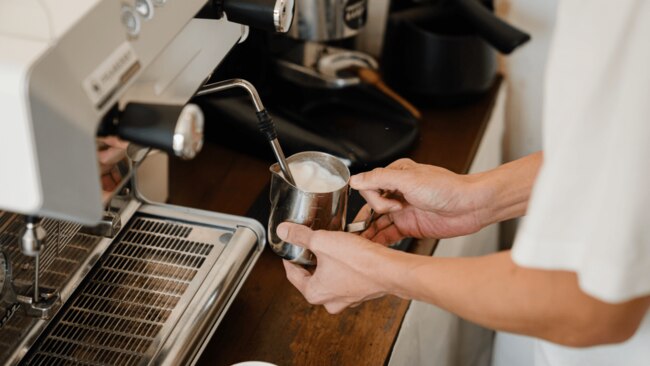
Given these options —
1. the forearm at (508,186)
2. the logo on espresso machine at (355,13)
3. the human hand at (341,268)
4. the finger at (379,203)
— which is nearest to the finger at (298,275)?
the human hand at (341,268)

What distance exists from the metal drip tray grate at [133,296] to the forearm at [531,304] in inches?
11.1

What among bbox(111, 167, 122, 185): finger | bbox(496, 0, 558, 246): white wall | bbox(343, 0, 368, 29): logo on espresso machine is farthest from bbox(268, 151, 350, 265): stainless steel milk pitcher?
bbox(496, 0, 558, 246): white wall

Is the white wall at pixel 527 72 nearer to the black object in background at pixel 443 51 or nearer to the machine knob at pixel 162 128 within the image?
the black object in background at pixel 443 51

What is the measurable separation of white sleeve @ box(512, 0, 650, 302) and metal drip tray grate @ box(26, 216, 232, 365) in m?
0.38

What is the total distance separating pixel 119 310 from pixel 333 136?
451mm

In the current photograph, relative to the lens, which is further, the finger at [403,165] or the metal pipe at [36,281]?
the finger at [403,165]

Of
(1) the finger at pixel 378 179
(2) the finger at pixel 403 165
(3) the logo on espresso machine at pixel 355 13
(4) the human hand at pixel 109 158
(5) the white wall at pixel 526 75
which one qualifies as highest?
(4) the human hand at pixel 109 158

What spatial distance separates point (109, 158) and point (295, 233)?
26cm

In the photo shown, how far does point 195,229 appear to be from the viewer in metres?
0.85

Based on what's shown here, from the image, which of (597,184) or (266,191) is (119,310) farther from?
(597,184)

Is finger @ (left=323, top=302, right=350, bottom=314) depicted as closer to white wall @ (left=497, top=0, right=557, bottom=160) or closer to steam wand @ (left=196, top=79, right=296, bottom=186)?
steam wand @ (left=196, top=79, right=296, bottom=186)

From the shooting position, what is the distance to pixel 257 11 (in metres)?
0.68

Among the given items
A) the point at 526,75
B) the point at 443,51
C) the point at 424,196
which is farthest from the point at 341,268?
the point at 526,75

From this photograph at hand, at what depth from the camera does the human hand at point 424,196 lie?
0.83 metres
